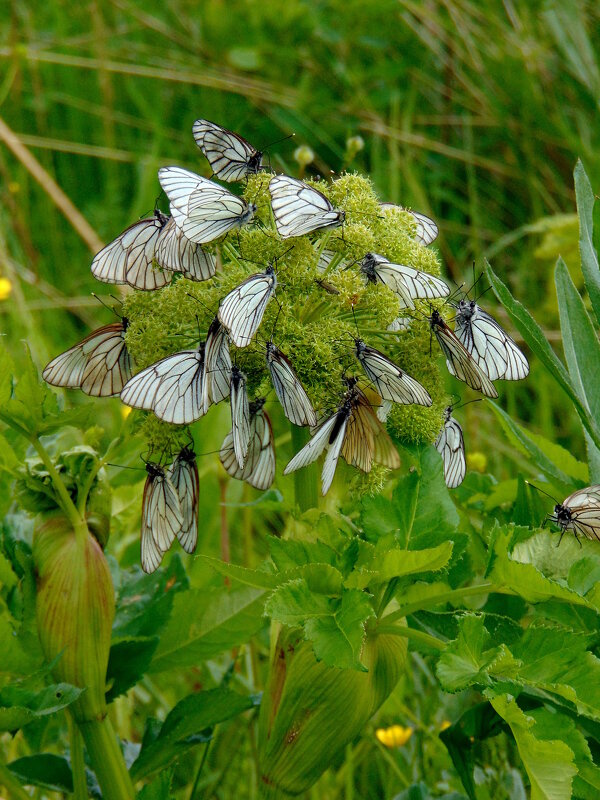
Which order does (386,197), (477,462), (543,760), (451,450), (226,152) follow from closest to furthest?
(543,760), (451,450), (226,152), (477,462), (386,197)

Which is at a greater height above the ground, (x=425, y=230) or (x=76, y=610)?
(x=425, y=230)

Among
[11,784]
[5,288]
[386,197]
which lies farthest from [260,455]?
[386,197]

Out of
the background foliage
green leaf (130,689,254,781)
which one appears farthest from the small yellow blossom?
green leaf (130,689,254,781)

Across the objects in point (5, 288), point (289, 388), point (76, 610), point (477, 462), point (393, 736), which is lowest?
point (5, 288)

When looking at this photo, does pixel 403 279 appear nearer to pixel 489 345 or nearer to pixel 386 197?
pixel 489 345

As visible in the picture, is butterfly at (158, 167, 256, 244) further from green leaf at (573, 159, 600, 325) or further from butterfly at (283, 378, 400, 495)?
green leaf at (573, 159, 600, 325)

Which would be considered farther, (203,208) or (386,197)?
(386,197)
